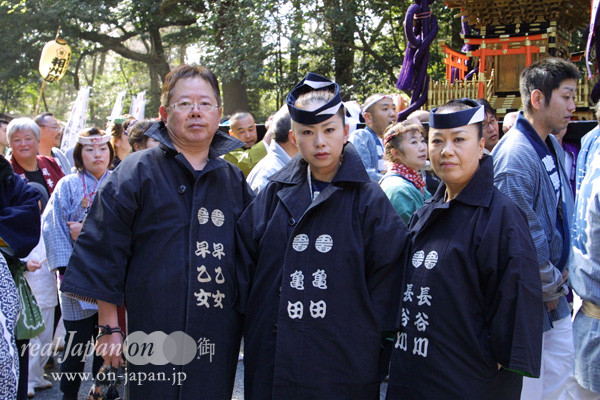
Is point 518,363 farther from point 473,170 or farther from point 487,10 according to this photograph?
point 487,10

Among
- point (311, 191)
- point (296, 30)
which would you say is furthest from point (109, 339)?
point (296, 30)

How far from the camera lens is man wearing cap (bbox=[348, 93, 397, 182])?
526cm

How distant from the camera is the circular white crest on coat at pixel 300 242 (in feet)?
8.45

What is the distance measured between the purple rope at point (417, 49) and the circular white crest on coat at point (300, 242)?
16.0 feet

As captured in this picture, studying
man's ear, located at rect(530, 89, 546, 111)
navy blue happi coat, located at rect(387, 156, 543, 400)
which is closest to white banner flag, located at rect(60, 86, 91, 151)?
man's ear, located at rect(530, 89, 546, 111)

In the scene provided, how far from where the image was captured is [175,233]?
8.78 feet

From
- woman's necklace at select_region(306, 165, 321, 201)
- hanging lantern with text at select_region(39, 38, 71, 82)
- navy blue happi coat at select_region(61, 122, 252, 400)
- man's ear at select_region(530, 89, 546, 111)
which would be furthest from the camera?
hanging lantern with text at select_region(39, 38, 71, 82)

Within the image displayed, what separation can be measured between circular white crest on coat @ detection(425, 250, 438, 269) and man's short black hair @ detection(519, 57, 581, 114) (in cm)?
133

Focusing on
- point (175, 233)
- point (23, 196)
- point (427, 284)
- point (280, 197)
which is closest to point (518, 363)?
point (427, 284)

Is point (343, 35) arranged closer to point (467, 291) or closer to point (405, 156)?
point (405, 156)

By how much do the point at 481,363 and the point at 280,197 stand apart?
1142 millimetres

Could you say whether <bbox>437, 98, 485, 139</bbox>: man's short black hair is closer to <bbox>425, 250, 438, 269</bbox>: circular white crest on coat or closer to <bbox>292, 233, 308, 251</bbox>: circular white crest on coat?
<bbox>425, 250, 438, 269</bbox>: circular white crest on coat

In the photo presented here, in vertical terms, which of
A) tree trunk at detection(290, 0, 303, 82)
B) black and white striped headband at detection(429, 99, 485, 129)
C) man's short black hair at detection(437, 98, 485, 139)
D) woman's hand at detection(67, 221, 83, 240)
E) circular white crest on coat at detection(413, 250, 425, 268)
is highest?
tree trunk at detection(290, 0, 303, 82)

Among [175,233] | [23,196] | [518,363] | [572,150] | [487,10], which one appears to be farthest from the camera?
[487,10]
